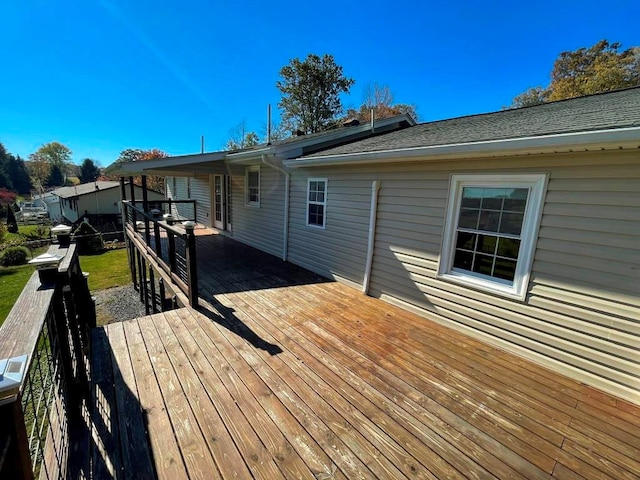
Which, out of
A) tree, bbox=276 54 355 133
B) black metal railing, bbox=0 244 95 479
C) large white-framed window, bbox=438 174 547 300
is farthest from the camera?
tree, bbox=276 54 355 133

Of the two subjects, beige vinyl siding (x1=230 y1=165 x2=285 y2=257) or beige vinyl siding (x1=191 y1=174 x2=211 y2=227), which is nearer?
beige vinyl siding (x1=230 y1=165 x2=285 y2=257)

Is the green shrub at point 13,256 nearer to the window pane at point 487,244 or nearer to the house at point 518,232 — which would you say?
the house at point 518,232

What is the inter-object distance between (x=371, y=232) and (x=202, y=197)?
366 inches

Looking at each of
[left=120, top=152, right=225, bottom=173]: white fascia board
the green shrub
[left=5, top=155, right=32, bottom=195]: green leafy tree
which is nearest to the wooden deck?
[left=120, top=152, right=225, bottom=173]: white fascia board

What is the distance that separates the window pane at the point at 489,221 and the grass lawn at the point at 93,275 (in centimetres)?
1333

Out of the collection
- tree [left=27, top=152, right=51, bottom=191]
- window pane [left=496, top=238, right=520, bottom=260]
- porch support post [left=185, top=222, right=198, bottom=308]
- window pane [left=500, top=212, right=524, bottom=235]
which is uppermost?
tree [left=27, top=152, right=51, bottom=191]

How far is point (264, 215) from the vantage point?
7871 mm

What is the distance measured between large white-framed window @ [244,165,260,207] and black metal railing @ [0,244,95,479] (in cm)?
532

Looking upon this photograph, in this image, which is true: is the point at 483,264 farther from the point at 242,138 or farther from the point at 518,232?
the point at 242,138

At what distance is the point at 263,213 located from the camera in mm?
7902

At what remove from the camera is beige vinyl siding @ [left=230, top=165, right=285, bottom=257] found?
7.30 metres

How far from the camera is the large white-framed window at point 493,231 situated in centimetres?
320

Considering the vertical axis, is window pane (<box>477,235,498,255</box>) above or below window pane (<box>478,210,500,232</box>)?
below

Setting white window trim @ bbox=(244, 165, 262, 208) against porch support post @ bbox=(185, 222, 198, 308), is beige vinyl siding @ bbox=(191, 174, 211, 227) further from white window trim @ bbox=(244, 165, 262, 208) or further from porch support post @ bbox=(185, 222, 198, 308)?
porch support post @ bbox=(185, 222, 198, 308)
